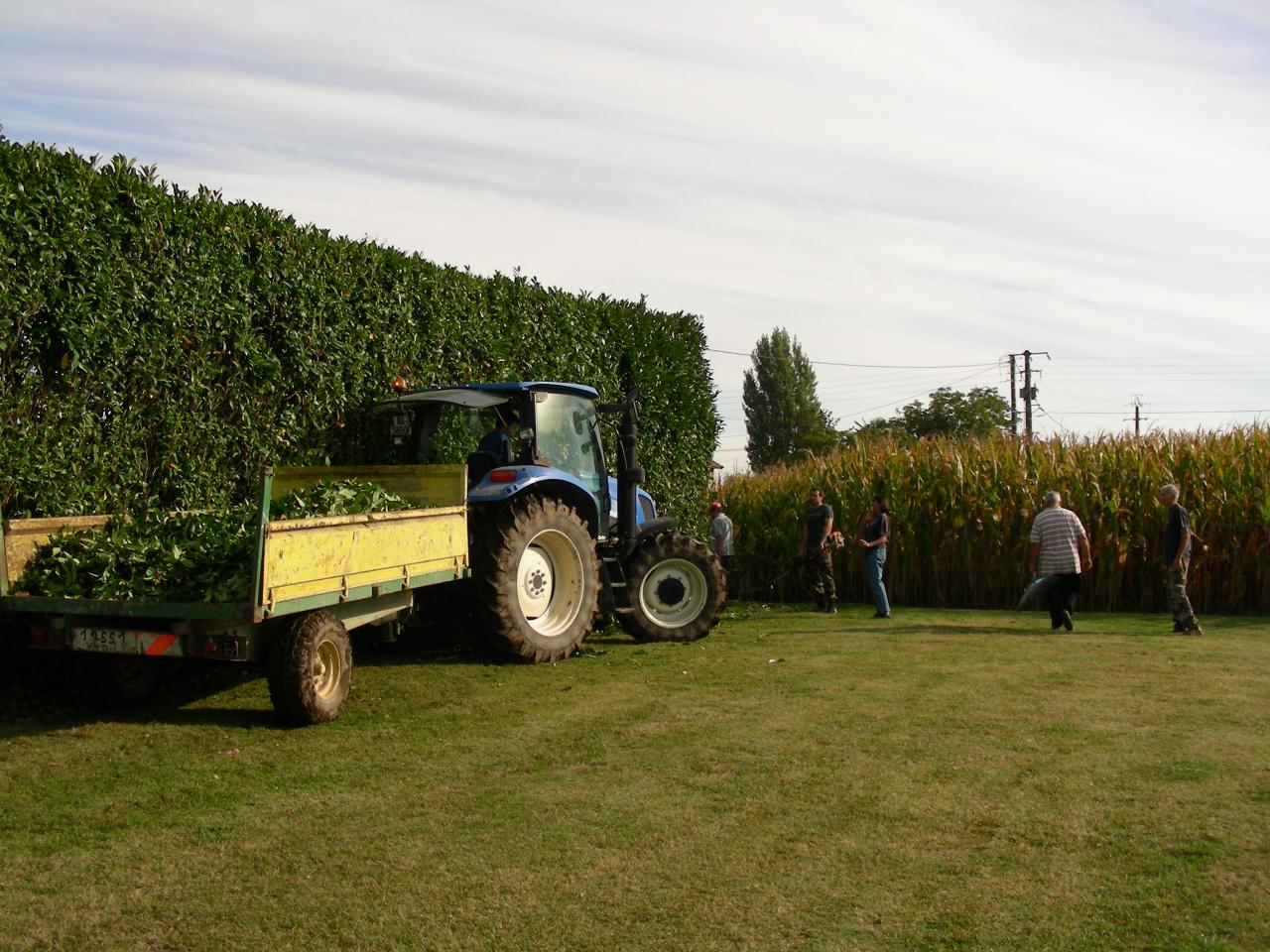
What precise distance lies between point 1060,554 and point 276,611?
379 inches

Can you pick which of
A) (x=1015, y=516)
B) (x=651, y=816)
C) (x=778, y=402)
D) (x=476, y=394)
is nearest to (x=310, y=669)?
(x=651, y=816)

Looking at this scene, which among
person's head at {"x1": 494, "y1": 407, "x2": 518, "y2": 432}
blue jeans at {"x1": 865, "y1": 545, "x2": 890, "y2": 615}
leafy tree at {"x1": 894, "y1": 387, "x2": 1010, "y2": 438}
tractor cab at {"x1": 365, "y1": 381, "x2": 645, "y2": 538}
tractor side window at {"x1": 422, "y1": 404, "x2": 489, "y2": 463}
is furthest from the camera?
leafy tree at {"x1": 894, "y1": 387, "x2": 1010, "y2": 438}

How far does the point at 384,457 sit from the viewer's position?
37.2 ft

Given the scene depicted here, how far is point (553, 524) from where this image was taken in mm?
10172

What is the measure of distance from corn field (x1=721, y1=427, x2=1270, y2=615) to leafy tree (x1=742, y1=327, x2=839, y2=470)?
46.7 m

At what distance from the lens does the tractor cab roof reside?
10.4 m

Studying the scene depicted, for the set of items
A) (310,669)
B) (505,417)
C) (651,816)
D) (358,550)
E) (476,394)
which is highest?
(476,394)

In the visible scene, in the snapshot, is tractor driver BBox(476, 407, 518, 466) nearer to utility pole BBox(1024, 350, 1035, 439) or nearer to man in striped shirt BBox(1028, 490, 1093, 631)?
man in striped shirt BBox(1028, 490, 1093, 631)

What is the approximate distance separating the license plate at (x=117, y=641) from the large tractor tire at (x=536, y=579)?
307 cm

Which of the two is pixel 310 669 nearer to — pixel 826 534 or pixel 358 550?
pixel 358 550

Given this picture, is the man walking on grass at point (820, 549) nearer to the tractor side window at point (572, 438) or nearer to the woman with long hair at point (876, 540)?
the woman with long hair at point (876, 540)

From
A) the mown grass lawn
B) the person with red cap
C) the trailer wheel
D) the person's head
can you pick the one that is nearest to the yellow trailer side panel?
the trailer wheel

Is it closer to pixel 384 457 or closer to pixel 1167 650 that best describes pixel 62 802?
pixel 384 457

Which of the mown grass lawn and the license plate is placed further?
the license plate
